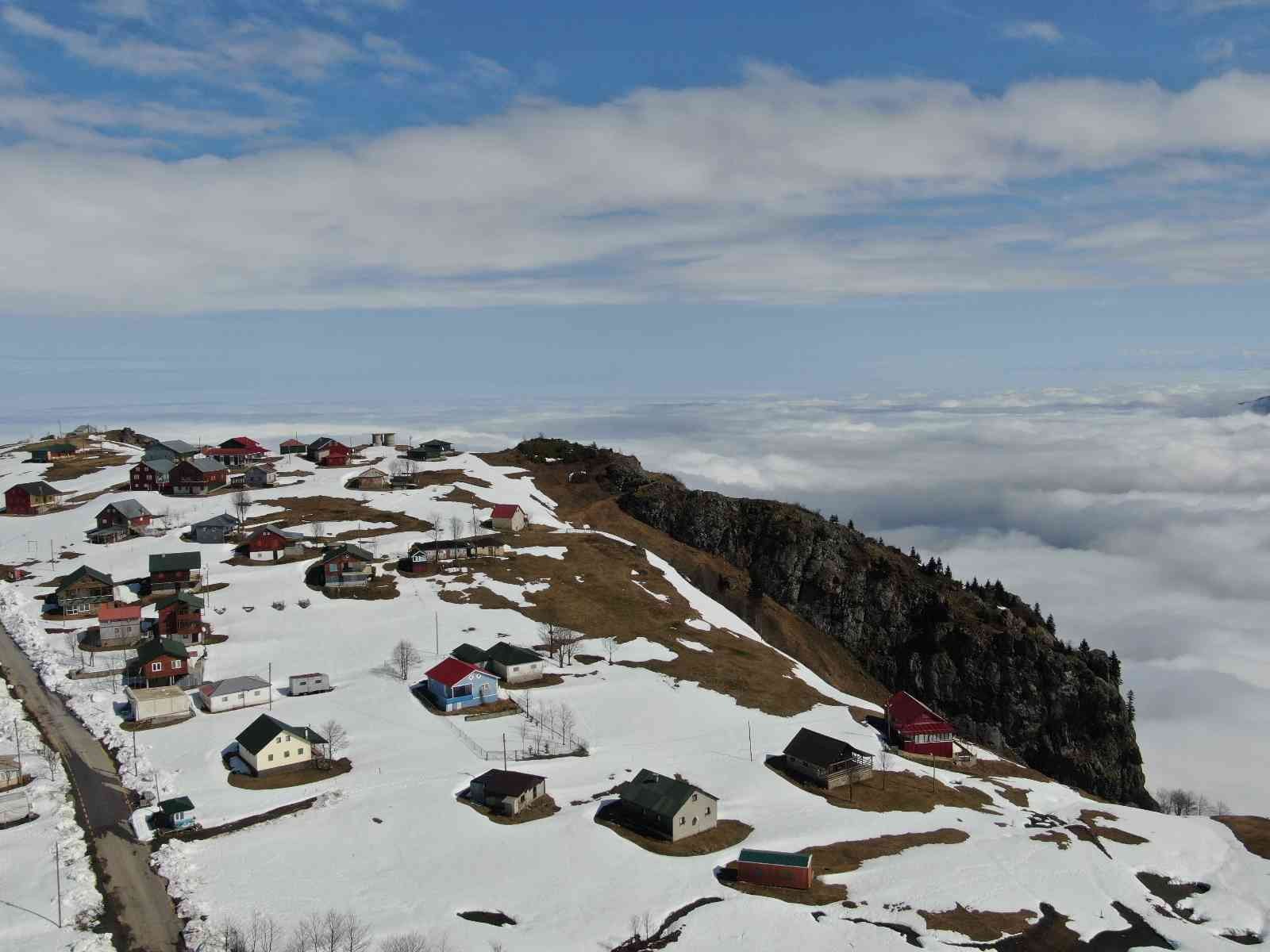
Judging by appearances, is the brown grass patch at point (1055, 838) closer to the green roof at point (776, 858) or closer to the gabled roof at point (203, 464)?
the green roof at point (776, 858)

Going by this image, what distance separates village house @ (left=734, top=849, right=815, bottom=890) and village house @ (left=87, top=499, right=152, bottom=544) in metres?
110

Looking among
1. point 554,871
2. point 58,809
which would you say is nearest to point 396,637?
point 58,809

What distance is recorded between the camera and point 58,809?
174 ft

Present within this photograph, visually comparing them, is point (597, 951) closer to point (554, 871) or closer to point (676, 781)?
point (554, 871)

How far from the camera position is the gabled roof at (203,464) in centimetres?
14469

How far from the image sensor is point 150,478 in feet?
476

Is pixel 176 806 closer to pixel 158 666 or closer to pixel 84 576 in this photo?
pixel 158 666

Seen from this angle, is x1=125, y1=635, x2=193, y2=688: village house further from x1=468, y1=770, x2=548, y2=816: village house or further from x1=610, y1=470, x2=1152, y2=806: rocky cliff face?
x1=610, y1=470, x2=1152, y2=806: rocky cliff face

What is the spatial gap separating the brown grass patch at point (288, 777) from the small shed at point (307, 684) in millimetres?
16049

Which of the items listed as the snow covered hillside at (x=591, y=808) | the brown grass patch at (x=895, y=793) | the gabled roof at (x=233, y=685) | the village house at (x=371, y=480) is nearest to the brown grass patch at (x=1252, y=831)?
the snow covered hillside at (x=591, y=808)

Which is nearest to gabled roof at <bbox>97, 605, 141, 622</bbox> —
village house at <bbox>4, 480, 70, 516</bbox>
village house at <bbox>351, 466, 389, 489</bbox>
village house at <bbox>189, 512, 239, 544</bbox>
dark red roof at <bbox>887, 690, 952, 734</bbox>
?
village house at <bbox>189, 512, 239, 544</bbox>

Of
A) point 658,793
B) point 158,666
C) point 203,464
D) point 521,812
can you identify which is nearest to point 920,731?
point 658,793

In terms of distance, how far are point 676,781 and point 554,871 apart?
1203cm

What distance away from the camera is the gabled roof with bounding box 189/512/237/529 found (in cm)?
12006
